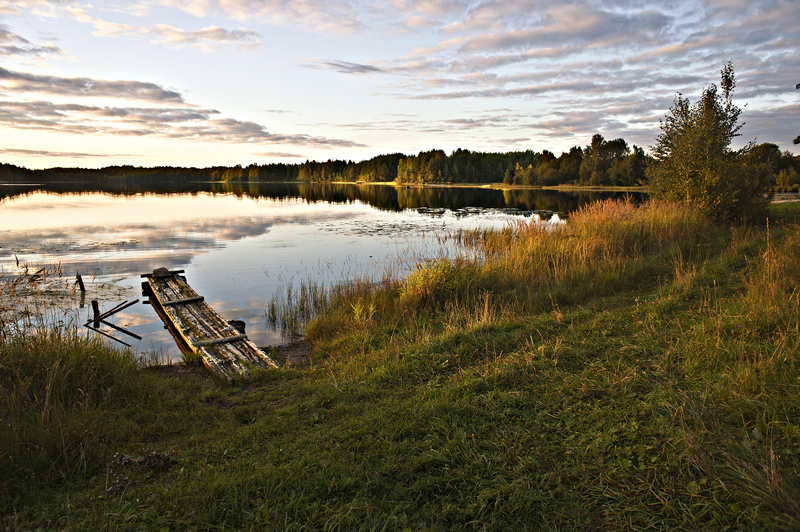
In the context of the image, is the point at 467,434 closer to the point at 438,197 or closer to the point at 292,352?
the point at 292,352

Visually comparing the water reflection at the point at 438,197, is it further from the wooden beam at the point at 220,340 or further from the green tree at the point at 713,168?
the wooden beam at the point at 220,340

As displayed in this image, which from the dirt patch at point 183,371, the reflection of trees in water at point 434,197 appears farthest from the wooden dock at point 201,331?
the reflection of trees in water at point 434,197

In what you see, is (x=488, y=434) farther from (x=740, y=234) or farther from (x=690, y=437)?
(x=740, y=234)

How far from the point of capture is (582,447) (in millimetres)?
3715

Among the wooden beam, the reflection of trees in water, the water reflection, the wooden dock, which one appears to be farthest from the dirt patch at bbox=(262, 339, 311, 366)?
the reflection of trees in water

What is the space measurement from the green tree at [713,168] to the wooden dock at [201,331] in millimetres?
17545

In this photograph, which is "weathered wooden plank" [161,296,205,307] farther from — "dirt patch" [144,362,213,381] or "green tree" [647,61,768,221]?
"green tree" [647,61,768,221]

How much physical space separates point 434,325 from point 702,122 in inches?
638

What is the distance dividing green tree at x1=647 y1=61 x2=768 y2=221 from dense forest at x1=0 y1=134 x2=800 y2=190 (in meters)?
1.84

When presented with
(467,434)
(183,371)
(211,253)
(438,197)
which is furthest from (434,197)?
(467,434)

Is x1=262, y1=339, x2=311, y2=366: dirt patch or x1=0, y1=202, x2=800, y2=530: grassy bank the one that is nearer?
x1=0, y1=202, x2=800, y2=530: grassy bank

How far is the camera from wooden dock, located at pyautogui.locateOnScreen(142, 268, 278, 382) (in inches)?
286

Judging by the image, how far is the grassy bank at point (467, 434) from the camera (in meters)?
3.06

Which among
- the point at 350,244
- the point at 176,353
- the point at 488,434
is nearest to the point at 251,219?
the point at 350,244
